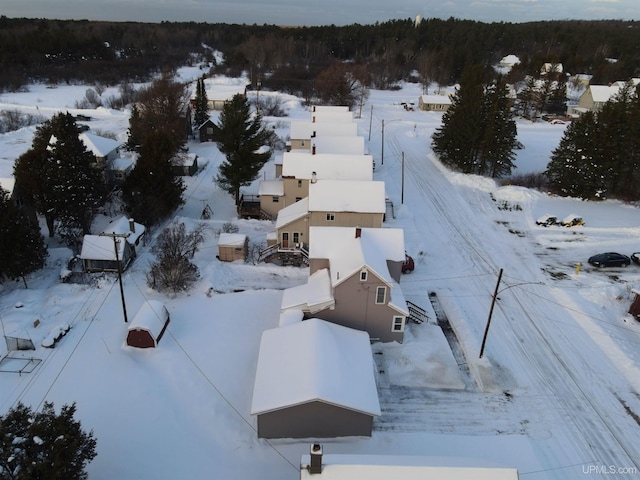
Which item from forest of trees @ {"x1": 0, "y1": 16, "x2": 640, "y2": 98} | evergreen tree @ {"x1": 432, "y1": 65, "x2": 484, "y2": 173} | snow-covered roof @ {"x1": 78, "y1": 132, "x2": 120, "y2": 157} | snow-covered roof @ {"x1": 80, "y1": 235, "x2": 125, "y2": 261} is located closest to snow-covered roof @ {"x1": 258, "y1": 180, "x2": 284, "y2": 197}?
snow-covered roof @ {"x1": 80, "y1": 235, "x2": 125, "y2": 261}

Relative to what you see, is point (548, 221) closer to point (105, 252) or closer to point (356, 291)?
point (356, 291)

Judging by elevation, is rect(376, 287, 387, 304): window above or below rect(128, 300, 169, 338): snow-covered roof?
above

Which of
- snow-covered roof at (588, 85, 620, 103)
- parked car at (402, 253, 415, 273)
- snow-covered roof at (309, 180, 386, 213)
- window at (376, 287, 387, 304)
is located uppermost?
snow-covered roof at (588, 85, 620, 103)

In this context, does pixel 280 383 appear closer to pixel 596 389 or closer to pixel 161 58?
pixel 596 389

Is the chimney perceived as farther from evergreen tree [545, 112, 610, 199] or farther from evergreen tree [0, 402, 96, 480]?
evergreen tree [545, 112, 610, 199]

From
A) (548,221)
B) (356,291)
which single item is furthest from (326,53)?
(356,291)

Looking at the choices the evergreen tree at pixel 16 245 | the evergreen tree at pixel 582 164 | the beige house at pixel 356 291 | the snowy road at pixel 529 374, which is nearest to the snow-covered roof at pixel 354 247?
the beige house at pixel 356 291
